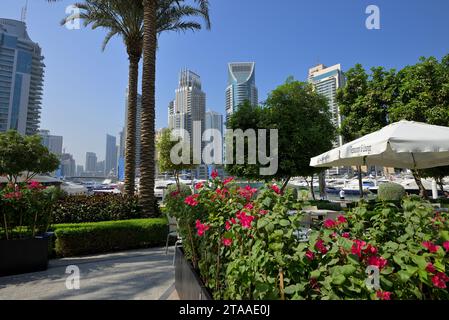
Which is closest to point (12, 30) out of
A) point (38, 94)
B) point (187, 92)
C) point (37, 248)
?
point (38, 94)

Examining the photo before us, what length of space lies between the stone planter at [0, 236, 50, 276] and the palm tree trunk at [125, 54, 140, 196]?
15.2 feet

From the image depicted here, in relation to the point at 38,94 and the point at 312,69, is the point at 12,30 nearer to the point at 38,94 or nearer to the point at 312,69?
the point at 38,94

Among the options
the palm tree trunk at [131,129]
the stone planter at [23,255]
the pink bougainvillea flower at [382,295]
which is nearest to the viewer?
the pink bougainvillea flower at [382,295]

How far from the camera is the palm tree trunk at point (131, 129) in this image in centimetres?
974

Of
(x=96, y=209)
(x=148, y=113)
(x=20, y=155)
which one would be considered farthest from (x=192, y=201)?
(x=20, y=155)

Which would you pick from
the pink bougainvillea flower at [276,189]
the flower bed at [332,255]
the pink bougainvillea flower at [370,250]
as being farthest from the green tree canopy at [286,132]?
the pink bougainvillea flower at [370,250]

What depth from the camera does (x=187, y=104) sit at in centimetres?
6244

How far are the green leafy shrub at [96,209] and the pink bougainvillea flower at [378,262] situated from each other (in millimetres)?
6971

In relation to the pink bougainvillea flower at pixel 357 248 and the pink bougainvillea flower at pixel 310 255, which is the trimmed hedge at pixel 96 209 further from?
the pink bougainvillea flower at pixel 357 248

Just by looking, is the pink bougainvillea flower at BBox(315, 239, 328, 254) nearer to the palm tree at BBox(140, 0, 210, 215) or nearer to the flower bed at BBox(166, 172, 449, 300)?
the flower bed at BBox(166, 172, 449, 300)

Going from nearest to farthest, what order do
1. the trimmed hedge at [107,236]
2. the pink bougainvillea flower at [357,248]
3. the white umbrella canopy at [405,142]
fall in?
the pink bougainvillea flower at [357,248], the white umbrella canopy at [405,142], the trimmed hedge at [107,236]

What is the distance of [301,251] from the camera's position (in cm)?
172
